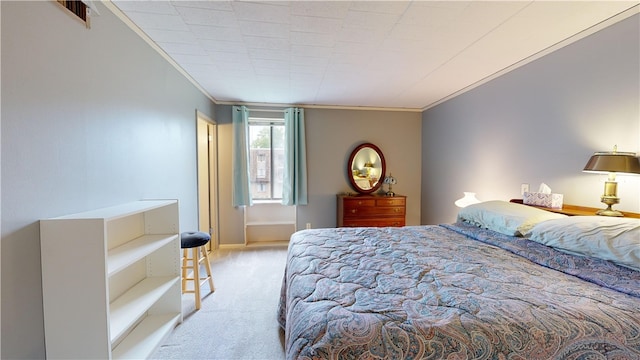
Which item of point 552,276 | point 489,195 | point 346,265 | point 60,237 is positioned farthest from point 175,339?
point 489,195

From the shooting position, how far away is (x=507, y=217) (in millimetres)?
1896

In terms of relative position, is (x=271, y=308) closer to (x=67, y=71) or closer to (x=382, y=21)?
(x=67, y=71)

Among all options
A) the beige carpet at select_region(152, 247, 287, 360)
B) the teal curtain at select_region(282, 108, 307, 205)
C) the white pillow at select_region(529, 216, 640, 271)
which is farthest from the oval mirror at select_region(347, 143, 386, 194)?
the white pillow at select_region(529, 216, 640, 271)

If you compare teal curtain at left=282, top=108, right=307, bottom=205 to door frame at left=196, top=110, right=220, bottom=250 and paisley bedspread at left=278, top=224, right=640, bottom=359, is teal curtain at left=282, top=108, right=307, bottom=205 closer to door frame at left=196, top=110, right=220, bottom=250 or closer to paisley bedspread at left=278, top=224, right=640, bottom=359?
door frame at left=196, top=110, right=220, bottom=250

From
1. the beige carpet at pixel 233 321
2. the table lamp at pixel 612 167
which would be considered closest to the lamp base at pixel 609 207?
the table lamp at pixel 612 167

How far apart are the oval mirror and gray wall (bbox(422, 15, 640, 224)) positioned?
1127 mm

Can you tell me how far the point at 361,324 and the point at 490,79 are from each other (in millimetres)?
3139

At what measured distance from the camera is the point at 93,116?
142 cm

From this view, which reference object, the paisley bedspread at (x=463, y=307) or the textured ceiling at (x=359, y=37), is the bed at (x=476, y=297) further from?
the textured ceiling at (x=359, y=37)

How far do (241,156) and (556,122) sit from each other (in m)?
3.74

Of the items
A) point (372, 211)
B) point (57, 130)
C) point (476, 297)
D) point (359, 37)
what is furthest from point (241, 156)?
point (476, 297)

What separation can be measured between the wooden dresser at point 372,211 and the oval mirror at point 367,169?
34cm

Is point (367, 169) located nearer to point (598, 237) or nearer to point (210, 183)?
point (210, 183)

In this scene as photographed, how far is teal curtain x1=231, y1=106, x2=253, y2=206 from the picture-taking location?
385 centimetres
